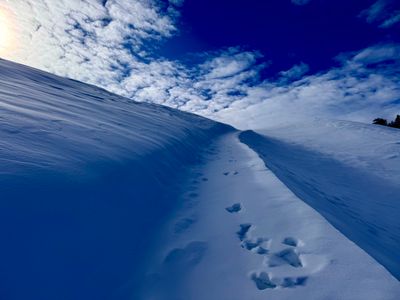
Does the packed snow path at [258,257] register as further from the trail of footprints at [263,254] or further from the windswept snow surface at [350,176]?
the windswept snow surface at [350,176]

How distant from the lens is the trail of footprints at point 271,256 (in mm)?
1967

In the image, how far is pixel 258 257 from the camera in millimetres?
2326

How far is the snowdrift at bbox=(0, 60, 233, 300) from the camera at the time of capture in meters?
1.80

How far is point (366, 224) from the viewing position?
13.0 feet

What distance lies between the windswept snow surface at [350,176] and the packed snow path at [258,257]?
0.43 metres

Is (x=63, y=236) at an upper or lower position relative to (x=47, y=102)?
lower

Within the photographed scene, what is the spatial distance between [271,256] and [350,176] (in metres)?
6.17

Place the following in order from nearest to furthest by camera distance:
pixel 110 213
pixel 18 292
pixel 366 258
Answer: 1. pixel 18 292
2. pixel 366 258
3. pixel 110 213

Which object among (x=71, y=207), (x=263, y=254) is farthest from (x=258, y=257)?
(x=71, y=207)

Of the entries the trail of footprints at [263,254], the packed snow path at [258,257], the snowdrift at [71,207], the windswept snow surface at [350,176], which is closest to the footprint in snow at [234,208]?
the packed snow path at [258,257]

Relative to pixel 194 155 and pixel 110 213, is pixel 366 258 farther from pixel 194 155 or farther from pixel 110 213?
pixel 194 155

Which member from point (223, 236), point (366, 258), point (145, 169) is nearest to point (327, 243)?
point (366, 258)

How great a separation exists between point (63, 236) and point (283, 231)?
189cm

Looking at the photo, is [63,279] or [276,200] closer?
[63,279]
